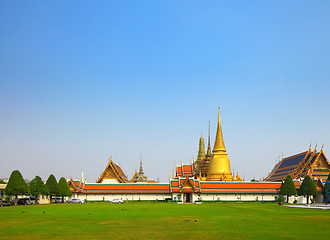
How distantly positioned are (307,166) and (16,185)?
69.4 meters

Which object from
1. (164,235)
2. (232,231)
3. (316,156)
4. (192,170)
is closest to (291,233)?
(232,231)

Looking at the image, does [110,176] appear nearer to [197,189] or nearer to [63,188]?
[63,188]

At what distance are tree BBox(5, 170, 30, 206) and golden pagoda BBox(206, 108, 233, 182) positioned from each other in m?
55.5

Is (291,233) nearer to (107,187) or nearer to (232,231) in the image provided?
(232,231)

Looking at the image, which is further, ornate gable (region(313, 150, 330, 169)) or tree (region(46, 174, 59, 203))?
ornate gable (region(313, 150, 330, 169))

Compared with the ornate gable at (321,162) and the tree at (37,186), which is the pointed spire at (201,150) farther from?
the tree at (37,186)

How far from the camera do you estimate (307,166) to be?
91750mm

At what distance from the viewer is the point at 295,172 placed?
94250 mm

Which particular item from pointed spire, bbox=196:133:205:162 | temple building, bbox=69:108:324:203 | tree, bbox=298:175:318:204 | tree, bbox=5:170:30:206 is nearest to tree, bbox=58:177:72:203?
temple building, bbox=69:108:324:203

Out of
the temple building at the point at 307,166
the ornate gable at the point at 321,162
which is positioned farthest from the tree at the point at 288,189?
the ornate gable at the point at 321,162

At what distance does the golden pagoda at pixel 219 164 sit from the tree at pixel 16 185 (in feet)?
182

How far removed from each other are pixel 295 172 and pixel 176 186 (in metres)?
33.8

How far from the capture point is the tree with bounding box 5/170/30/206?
5844cm

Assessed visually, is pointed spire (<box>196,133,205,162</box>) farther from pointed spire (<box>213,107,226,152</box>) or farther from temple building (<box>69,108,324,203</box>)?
temple building (<box>69,108,324,203</box>)
